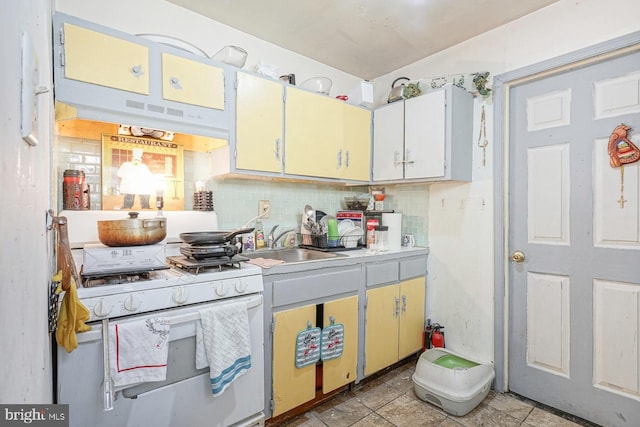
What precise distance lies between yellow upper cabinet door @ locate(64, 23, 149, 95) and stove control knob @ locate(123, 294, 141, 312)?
105cm

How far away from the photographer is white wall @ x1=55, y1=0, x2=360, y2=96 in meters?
1.87

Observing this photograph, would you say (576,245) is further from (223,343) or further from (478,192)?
(223,343)

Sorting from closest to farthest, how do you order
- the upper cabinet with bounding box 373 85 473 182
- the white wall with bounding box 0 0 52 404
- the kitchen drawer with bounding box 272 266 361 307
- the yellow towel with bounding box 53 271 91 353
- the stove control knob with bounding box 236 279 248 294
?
the white wall with bounding box 0 0 52 404 → the yellow towel with bounding box 53 271 91 353 → the stove control knob with bounding box 236 279 248 294 → the kitchen drawer with bounding box 272 266 361 307 → the upper cabinet with bounding box 373 85 473 182

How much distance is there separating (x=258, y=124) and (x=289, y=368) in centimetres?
154

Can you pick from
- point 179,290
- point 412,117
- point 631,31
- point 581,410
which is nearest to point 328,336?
point 179,290

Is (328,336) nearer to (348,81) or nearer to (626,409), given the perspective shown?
(626,409)

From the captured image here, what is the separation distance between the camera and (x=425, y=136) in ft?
8.12

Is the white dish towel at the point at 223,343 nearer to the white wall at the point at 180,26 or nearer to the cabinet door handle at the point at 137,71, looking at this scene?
the cabinet door handle at the point at 137,71

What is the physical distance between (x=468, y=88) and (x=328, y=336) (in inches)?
82.1

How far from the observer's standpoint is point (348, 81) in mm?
3152

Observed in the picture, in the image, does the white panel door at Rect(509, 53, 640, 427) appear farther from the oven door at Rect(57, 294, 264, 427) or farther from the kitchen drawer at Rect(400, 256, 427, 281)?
Answer: the oven door at Rect(57, 294, 264, 427)

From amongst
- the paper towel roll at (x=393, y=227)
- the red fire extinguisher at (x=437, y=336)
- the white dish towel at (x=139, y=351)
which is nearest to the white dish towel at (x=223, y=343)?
the white dish towel at (x=139, y=351)

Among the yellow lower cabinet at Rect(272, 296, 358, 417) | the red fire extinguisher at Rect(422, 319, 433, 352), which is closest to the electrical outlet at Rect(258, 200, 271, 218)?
the yellow lower cabinet at Rect(272, 296, 358, 417)

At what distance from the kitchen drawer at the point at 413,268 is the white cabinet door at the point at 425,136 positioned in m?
0.69
